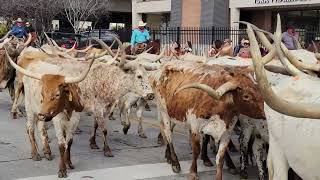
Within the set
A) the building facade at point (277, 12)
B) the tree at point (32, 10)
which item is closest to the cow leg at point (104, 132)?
the building facade at point (277, 12)

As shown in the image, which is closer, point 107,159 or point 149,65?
point 107,159

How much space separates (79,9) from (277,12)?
1767cm

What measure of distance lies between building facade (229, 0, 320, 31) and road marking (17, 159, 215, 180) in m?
23.3

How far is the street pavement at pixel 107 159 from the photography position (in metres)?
7.91

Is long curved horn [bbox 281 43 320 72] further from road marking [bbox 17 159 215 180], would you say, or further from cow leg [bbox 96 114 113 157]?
cow leg [bbox 96 114 113 157]

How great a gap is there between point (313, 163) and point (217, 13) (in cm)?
3009

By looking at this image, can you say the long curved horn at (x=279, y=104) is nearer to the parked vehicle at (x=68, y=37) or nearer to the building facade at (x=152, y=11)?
the parked vehicle at (x=68, y=37)

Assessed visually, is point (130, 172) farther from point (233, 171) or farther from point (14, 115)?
point (14, 115)

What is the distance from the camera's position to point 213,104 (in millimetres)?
7137

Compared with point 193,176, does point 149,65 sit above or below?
above

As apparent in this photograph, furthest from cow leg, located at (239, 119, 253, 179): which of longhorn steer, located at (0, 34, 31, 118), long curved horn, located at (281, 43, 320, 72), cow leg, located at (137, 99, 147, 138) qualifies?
longhorn steer, located at (0, 34, 31, 118)

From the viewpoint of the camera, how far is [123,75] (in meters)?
9.74

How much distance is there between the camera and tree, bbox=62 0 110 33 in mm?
43250

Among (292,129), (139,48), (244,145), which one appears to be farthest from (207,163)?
(139,48)
